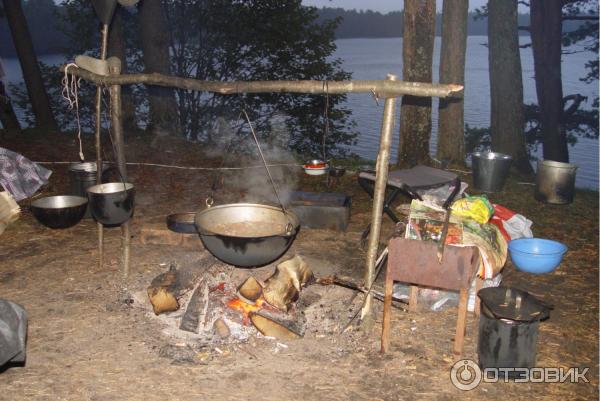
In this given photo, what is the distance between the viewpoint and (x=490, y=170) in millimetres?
8852

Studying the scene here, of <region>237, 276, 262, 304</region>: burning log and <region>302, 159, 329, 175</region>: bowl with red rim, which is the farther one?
<region>302, 159, 329, 175</region>: bowl with red rim

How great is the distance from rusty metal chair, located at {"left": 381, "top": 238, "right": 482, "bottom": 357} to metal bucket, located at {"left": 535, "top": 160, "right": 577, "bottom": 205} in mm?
4827

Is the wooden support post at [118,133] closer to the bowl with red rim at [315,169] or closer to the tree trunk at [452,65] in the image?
the bowl with red rim at [315,169]

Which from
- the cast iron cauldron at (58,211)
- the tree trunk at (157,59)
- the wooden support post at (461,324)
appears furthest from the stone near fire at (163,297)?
the tree trunk at (157,59)

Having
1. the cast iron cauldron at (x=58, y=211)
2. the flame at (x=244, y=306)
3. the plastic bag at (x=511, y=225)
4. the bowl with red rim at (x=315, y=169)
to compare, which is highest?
the bowl with red rim at (x=315, y=169)

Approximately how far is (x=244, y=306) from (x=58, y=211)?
303 centimetres

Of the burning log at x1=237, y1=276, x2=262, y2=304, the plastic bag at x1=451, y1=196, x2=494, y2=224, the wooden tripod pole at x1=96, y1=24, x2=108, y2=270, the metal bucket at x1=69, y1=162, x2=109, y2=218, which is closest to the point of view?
the burning log at x1=237, y1=276, x2=262, y2=304

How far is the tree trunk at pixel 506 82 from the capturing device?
1125 cm

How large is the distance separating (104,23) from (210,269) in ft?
9.09

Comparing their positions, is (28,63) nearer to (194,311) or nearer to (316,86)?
(194,311)

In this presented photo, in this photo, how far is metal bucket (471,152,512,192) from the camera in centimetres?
880

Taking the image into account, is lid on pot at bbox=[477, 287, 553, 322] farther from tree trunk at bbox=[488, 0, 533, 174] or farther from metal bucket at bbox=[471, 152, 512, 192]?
tree trunk at bbox=[488, 0, 533, 174]

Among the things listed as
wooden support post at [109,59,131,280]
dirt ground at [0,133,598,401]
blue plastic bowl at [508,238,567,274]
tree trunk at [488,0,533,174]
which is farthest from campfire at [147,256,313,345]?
tree trunk at [488,0,533,174]

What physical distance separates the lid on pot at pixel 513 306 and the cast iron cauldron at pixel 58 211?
489 cm
